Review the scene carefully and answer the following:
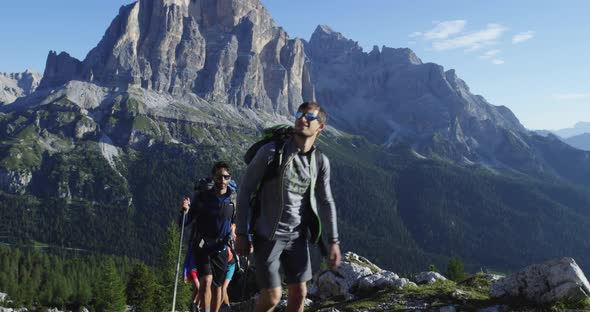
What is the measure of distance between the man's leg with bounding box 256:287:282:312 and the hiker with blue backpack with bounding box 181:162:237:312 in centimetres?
580

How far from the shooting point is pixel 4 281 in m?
126

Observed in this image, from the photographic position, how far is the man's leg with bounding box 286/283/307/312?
7906 millimetres

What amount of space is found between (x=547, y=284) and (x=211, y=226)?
31.2ft

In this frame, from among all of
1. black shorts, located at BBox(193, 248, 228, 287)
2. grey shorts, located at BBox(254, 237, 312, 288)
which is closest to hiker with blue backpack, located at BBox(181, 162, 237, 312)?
black shorts, located at BBox(193, 248, 228, 287)

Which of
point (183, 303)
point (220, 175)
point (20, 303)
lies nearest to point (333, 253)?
point (220, 175)

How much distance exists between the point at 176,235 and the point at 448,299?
149 ft

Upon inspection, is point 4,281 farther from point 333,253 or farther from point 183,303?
point 333,253

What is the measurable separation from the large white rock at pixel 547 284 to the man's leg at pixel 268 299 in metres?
8.68

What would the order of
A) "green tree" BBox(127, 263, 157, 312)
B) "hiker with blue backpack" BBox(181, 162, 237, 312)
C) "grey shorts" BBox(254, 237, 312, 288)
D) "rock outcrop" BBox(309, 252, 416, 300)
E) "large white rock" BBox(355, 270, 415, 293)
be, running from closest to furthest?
"grey shorts" BBox(254, 237, 312, 288) < "hiker with blue backpack" BBox(181, 162, 237, 312) < "large white rock" BBox(355, 270, 415, 293) < "rock outcrop" BBox(309, 252, 416, 300) < "green tree" BBox(127, 263, 157, 312)

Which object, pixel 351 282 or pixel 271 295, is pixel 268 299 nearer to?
pixel 271 295

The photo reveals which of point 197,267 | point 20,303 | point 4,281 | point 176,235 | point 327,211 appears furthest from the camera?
point 4,281

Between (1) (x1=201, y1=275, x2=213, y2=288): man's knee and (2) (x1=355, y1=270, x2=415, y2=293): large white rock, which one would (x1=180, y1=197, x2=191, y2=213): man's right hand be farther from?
(2) (x1=355, y1=270, x2=415, y2=293): large white rock

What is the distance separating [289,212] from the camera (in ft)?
25.3

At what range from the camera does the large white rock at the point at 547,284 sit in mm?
12445
